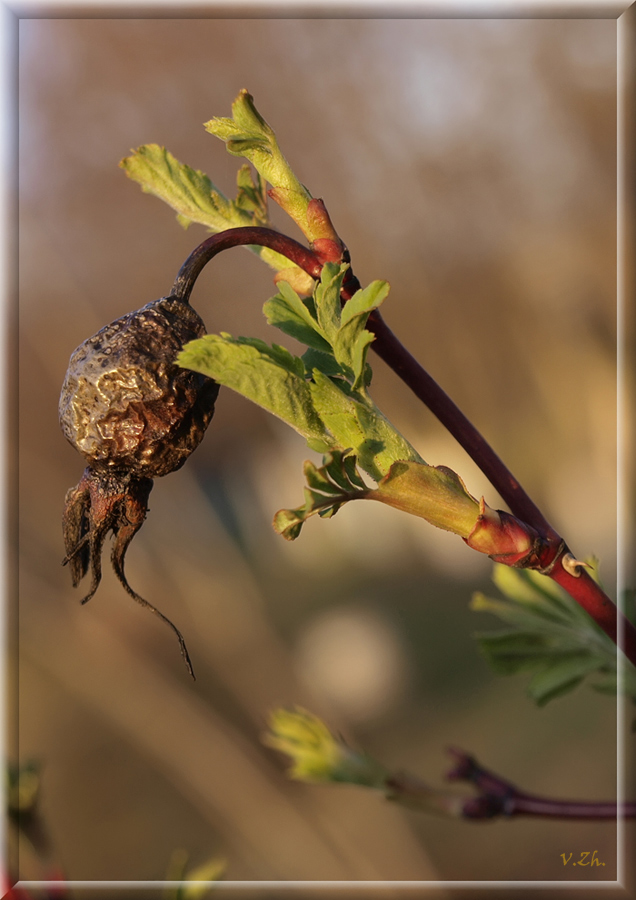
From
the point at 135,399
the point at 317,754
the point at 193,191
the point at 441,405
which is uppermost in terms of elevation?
the point at 193,191

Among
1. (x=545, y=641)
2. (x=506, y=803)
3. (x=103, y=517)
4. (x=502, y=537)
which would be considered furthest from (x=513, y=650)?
(x=103, y=517)

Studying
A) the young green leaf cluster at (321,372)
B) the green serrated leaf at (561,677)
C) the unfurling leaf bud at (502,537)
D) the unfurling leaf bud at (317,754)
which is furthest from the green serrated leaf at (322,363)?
the green serrated leaf at (561,677)

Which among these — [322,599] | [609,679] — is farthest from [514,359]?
[609,679]

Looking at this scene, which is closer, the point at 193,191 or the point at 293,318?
the point at 293,318

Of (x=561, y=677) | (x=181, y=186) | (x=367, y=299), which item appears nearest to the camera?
(x=367, y=299)

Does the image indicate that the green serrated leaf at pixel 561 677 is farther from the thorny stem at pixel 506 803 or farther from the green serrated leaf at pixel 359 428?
the green serrated leaf at pixel 359 428

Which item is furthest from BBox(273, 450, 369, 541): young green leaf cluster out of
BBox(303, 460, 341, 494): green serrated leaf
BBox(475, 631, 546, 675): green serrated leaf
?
BBox(475, 631, 546, 675): green serrated leaf

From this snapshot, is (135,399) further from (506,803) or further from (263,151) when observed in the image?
(506,803)
